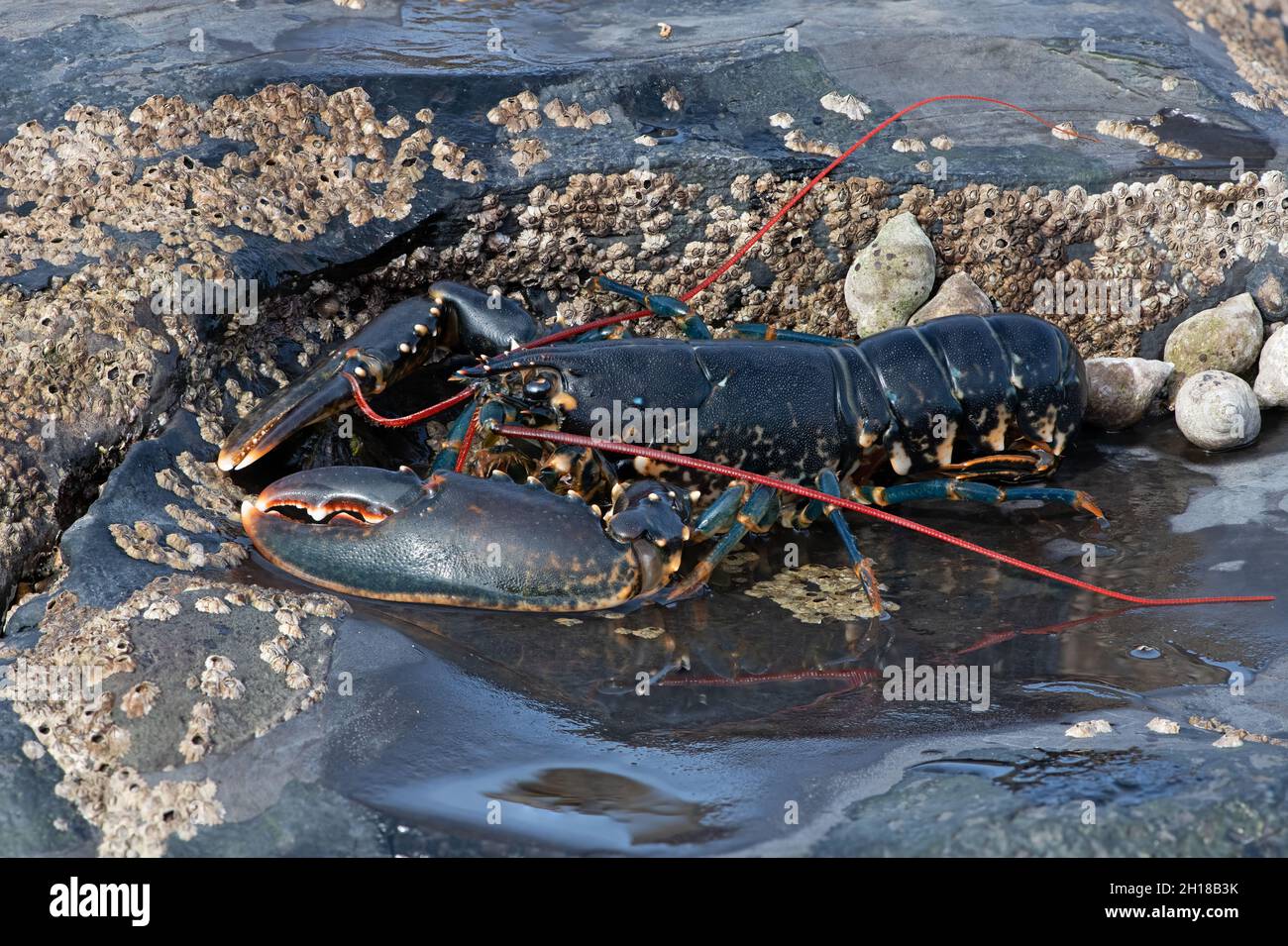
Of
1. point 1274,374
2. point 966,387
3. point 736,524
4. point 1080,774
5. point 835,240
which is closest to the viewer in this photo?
point 1080,774

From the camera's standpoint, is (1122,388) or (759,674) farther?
(1122,388)

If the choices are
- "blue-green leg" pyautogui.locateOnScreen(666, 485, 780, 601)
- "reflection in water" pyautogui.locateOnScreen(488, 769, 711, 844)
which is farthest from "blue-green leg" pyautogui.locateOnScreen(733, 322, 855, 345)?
"reflection in water" pyautogui.locateOnScreen(488, 769, 711, 844)

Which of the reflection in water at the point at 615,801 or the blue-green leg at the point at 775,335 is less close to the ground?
the blue-green leg at the point at 775,335

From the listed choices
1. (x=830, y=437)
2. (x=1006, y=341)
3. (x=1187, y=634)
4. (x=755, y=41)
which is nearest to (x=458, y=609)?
(x=830, y=437)

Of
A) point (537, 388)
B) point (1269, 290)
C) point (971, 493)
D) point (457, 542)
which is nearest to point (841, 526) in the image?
point (971, 493)

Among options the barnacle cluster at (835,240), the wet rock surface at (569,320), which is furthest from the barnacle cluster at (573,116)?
the barnacle cluster at (835,240)

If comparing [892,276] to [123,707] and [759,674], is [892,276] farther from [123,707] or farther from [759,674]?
[123,707]

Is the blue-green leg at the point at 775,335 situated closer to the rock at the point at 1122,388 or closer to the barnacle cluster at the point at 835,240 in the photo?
the barnacle cluster at the point at 835,240
